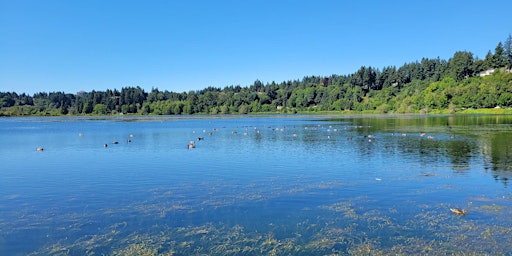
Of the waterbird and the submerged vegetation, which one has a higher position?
the waterbird

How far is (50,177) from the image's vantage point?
3134 cm

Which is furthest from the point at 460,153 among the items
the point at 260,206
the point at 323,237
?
the point at 323,237

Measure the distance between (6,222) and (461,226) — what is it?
22.1 metres

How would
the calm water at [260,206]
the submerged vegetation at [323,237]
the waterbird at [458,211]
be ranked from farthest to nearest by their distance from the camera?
the waterbird at [458,211], the calm water at [260,206], the submerged vegetation at [323,237]

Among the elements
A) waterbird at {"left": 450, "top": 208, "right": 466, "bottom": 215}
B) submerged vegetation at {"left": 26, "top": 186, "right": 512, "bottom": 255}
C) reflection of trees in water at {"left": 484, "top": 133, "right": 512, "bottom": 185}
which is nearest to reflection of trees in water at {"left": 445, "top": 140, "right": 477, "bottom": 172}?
reflection of trees in water at {"left": 484, "top": 133, "right": 512, "bottom": 185}

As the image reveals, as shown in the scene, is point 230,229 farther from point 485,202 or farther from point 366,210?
point 485,202

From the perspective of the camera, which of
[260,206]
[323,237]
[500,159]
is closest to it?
[323,237]

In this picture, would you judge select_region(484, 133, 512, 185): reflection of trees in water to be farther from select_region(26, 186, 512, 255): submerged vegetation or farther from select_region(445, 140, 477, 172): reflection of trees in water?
select_region(26, 186, 512, 255): submerged vegetation

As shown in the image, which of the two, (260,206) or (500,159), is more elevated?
(500,159)

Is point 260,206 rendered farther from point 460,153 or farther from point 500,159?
point 460,153

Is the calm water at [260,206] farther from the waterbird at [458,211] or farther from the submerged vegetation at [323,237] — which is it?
the waterbird at [458,211]

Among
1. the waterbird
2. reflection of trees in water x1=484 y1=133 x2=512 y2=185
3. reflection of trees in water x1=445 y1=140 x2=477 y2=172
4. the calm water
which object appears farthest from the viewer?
reflection of trees in water x1=445 y1=140 x2=477 y2=172

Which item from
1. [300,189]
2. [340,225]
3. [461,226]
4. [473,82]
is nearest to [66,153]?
[300,189]

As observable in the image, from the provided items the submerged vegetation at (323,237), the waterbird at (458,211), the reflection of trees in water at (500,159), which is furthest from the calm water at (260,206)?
the waterbird at (458,211)
